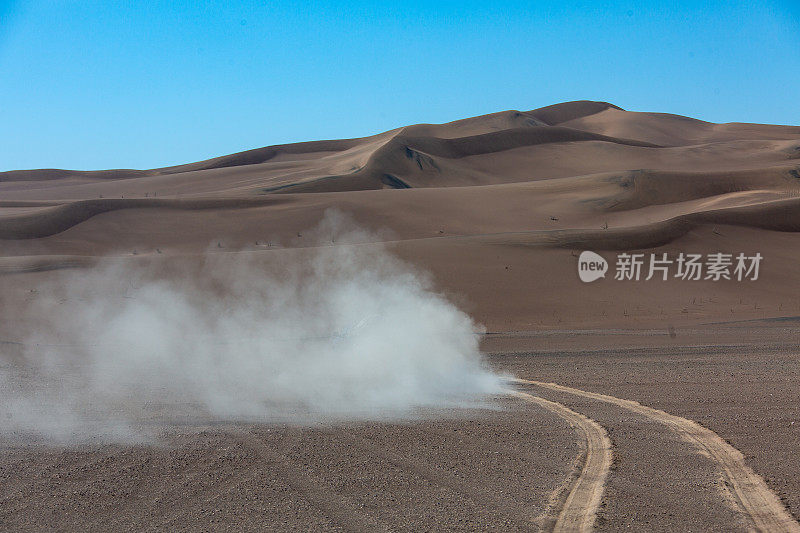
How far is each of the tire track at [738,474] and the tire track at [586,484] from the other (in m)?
1.22

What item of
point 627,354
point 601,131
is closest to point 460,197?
point 627,354

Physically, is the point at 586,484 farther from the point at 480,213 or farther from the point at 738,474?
the point at 480,213

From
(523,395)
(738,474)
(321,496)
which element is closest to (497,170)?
(523,395)

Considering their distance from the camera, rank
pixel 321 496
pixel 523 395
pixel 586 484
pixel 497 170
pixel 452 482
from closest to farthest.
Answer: pixel 321 496 → pixel 586 484 → pixel 452 482 → pixel 523 395 → pixel 497 170

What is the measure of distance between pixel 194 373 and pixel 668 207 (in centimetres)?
4519

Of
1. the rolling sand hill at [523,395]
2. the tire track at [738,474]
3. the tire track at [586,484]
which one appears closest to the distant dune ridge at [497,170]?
the rolling sand hill at [523,395]

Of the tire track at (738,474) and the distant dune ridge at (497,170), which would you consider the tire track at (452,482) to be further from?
the distant dune ridge at (497,170)

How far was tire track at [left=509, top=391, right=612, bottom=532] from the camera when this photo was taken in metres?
6.72

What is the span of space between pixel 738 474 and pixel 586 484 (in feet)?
6.37

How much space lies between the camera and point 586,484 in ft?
26.0

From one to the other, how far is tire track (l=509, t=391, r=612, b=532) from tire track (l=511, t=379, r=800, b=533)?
122cm

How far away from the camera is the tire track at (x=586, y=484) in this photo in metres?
6.72

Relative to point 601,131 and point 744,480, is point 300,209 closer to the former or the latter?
point 744,480

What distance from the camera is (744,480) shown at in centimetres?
811
